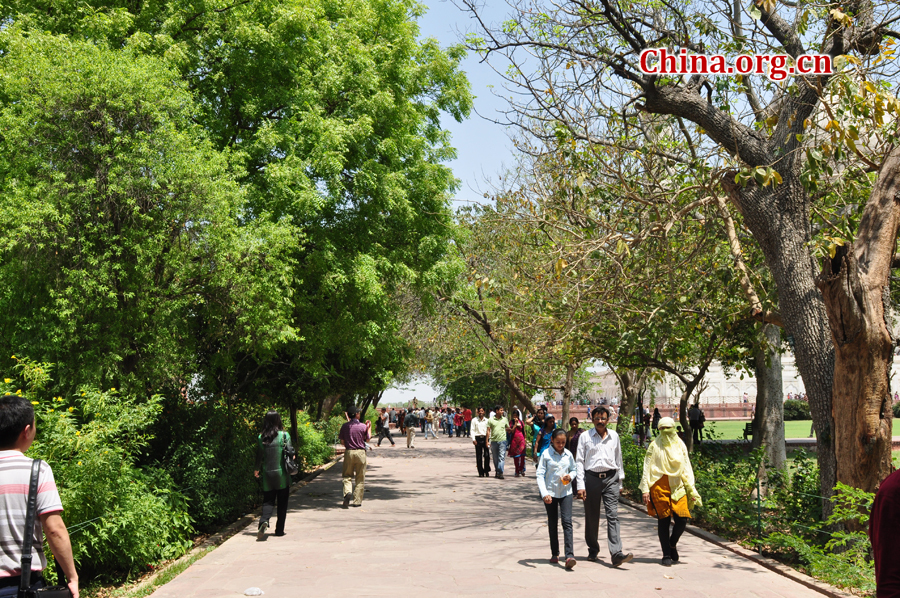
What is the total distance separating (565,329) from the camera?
44.7 feet

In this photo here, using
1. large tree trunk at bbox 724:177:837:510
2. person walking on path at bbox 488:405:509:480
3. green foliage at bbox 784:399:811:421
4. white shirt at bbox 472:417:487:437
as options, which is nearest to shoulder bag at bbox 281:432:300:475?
large tree trunk at bbox 724:177:837:510

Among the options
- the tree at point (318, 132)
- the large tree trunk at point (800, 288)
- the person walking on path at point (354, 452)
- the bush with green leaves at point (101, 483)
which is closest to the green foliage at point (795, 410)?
the tree at point (318, 132)

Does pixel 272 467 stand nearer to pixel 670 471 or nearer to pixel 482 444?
pixel 670 471

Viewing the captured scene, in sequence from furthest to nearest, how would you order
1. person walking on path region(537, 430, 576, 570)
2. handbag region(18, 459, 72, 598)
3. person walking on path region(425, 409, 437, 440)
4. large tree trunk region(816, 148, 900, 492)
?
person walking on path region(425, 409, 437, 440), person walking on path region(537, 430, 576, 570), large tree trunk region(816, 148, 900, 492), handbag region(18, 459, 72, 598)

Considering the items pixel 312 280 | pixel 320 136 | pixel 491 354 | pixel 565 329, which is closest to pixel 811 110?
pixel 565 329

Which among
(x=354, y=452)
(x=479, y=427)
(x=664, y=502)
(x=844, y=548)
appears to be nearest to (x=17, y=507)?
(x=664, y=502)

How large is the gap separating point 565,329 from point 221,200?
6.32 meters

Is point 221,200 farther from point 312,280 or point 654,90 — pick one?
point 654,90

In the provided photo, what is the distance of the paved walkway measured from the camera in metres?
7.49

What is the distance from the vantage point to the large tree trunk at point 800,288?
8891mm

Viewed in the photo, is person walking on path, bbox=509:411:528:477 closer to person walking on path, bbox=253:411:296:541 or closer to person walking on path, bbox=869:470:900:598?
person walking on path, bbox=253:411:296:541

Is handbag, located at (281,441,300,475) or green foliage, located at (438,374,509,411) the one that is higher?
green foliage, located at (438,374,509,411)

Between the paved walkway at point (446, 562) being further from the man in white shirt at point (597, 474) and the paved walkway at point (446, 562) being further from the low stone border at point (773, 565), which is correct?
the man in white shirt at point (597, 474)

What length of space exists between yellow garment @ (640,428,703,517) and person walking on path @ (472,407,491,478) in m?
11.6
